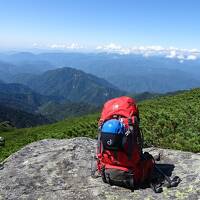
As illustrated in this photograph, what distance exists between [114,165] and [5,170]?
Result: 397 centimetres

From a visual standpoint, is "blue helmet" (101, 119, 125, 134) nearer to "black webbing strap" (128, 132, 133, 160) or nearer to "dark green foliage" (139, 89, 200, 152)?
"black webbing strap" (128, 132, 133, 160)

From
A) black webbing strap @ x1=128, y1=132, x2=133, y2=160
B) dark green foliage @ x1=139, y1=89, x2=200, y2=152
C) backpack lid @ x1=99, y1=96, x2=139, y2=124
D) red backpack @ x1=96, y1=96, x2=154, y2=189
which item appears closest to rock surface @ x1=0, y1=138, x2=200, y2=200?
red backpack @ x1=96, y1=96, x2=154, y2=189

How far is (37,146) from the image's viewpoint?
14.9 m

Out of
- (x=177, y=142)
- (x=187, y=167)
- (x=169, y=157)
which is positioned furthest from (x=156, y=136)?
(x=187, y=167)

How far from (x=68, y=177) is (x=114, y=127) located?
8.51 ft

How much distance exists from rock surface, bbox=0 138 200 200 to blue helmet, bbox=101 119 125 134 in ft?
5.84

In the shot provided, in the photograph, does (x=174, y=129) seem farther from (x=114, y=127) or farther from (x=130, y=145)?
(x=114, y=127)

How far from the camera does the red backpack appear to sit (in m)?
10.4

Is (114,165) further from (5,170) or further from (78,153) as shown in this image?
(5,170)

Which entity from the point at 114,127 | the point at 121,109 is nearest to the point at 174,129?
the point at 121,109

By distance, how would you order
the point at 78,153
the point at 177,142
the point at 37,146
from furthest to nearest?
the point at 177,142
the point at 37,146
the point at 78,153

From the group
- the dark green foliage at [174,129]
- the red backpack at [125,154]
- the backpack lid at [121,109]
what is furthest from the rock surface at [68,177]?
the dark green foliage at [174,129]

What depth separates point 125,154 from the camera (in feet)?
34.6

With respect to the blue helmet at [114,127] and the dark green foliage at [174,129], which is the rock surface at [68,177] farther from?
the dark green foliage at [174,129]
